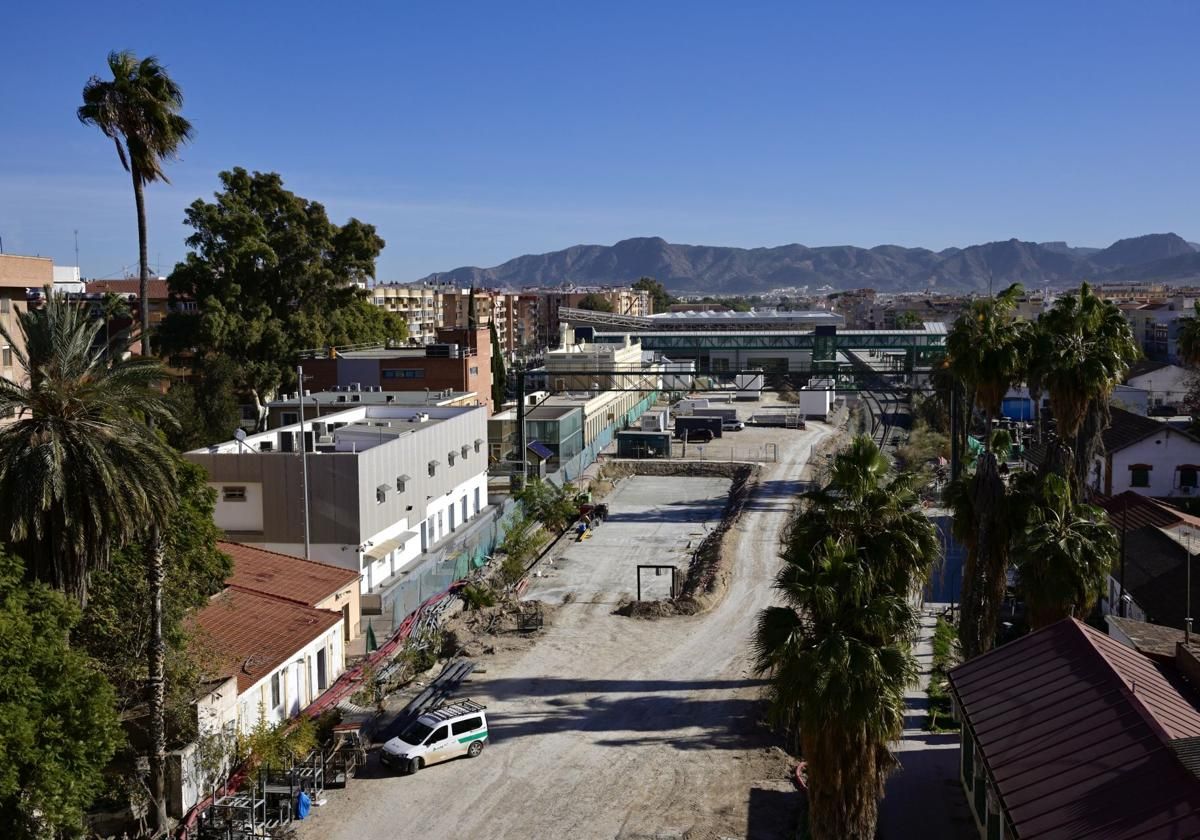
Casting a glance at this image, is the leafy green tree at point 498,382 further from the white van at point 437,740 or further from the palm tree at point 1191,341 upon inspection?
the white van at point 437,740

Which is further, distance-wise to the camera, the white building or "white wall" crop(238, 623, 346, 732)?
the white building

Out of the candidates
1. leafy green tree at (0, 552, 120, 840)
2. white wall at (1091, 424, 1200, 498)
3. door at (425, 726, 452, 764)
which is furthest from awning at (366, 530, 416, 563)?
white wall at (1091, 424, 1200, 498)

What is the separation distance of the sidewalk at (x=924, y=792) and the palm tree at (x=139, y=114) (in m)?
21.1

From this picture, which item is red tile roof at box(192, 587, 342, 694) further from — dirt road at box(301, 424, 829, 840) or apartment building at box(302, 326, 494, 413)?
apartment building at box(302, 326, 494, 413)

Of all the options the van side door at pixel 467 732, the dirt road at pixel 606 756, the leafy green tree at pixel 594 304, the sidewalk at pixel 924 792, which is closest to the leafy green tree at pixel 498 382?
the dirt road at pixel 606 756

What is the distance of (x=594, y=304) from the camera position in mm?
185125

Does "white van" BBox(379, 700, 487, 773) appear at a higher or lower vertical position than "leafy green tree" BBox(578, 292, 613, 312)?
lower

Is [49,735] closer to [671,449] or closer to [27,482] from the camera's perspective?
[27,482]

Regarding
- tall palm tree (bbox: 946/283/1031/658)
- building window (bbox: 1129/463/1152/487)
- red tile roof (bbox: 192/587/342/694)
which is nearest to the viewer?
red tile roof (bbox: 192/587/342/694)

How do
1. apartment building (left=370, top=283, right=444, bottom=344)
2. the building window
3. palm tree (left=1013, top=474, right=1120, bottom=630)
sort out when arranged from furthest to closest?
apartment building (left=370, top=283, right=444, bottom=344) → the building window → palm tree (left=1013, top=474, right=1120, bottom=630)

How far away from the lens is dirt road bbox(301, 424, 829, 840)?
1844 cm

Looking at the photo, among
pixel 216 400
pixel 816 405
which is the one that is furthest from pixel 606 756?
pixel 816 405

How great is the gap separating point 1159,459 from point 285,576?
3214cm

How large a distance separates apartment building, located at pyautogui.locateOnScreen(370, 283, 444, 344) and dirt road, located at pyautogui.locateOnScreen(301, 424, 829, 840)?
89399 mm
